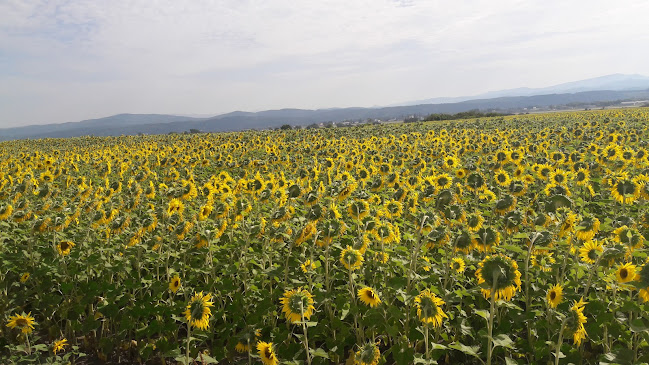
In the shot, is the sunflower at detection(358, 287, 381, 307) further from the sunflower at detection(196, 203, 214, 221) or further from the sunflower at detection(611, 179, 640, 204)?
the sunflower at detection(611, 179, 640, 204)

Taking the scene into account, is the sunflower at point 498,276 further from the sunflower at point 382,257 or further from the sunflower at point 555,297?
the sunflower at point 382,257

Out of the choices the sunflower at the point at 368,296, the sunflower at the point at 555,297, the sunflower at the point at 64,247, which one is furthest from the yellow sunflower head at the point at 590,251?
the sunflower at the point at 64,247

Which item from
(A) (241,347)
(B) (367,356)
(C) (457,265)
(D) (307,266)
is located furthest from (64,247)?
(C) (457,265)

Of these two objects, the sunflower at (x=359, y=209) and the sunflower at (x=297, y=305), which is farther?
the sunflower at (x=359, y=209)

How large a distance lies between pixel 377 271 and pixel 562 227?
6.95 feet

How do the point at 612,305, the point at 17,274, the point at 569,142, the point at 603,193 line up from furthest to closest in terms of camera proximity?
the point at 569,142 < the point at 603,193 < the point at 17,274 < the point at 612,305

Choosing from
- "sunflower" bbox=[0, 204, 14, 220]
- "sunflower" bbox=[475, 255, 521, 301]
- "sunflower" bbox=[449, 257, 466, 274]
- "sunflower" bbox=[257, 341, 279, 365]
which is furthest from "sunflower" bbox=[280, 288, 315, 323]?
"sunflower" bbox=[0, 204, 14, 220]

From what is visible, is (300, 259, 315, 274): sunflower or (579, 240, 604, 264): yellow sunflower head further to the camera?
(300, 259, 315, 274): sunflower

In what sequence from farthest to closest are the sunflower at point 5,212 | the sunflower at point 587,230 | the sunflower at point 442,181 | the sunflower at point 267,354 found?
the sunflower at point 442,181 → the sunflower at point 5,212 → the sunflower at point 587,230 → the sunflower at point 267,354

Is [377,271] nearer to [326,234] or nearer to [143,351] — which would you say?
[326,234]

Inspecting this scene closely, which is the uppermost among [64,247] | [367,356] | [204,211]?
[204,211]

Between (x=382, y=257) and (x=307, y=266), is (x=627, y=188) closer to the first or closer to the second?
(x=382, y=257)

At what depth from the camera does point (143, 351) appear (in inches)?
166

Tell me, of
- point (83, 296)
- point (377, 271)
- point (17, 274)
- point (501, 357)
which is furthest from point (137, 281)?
point (501, 357)
